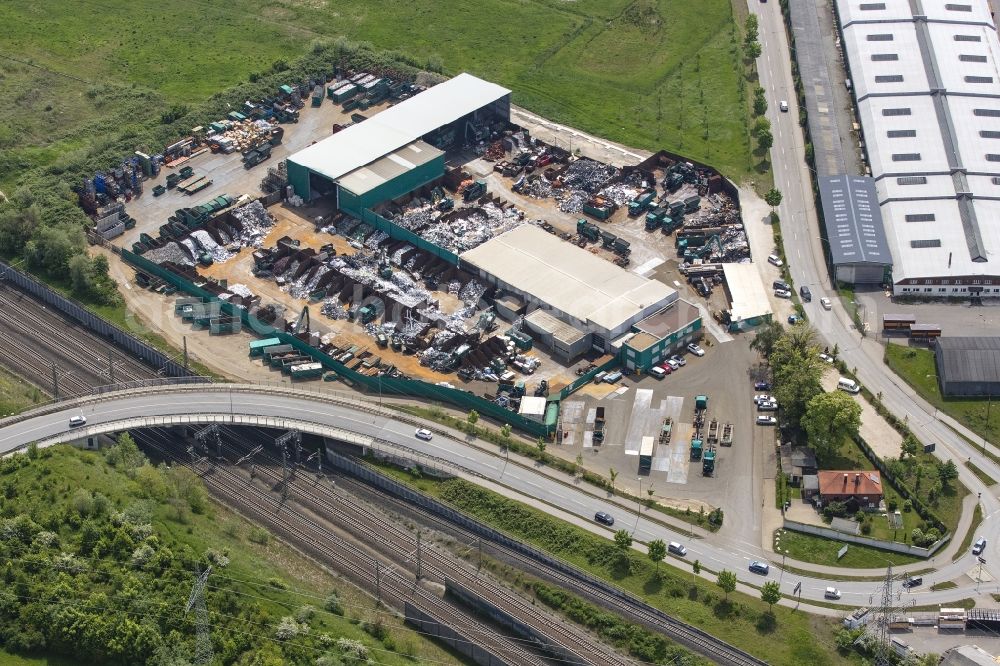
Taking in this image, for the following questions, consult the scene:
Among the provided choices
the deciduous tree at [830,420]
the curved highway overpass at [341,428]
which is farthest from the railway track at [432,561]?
the deciduous tree at [830,420]

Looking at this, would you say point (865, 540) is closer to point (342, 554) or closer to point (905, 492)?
point (905, 492)

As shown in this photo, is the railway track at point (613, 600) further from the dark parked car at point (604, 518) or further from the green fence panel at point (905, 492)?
the green fence panel at point (905, 492)

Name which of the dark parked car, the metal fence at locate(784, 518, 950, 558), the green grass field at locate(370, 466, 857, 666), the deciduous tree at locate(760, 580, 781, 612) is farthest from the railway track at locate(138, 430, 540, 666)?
the metal fence at locate(784, 518, 950, 558)

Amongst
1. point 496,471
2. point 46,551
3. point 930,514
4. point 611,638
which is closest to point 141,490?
point 46,551

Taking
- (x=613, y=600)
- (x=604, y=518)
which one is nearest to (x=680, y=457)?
(x=604, y=518)

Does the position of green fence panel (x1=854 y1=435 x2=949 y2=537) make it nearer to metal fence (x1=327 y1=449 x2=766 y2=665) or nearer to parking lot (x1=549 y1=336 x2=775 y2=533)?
parking lot (x1=549 y1=336 x2=775 y2=533)

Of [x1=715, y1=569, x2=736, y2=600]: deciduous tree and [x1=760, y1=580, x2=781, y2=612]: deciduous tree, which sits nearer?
[x1=760, y1=580, x2=781, y2=612]: deciduous tree

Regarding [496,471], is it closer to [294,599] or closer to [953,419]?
[294,599]
